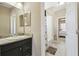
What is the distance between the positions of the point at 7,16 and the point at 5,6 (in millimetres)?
178

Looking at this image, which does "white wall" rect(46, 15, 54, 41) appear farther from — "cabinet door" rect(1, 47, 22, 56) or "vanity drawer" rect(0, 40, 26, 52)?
"cabinet door" rect(1, 47, 22, 56)

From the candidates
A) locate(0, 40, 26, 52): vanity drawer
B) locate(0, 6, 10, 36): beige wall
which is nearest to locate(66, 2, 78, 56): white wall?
locate(0, 40, 26, 52): vanity drawer

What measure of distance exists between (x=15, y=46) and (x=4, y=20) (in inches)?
20.7

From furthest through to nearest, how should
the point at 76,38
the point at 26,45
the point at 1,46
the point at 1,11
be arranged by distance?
1. the point at 26,45
2. the point at 76,38
3. the point at 1,11
4. the point at 1,46

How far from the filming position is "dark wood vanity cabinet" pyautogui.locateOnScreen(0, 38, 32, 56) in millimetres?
1848

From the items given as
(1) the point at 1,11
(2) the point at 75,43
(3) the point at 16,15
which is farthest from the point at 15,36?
(2) the point at 75,43

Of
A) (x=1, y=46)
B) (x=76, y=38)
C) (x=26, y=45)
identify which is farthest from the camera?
(x=26, y=45)

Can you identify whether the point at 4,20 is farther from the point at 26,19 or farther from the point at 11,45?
the point at 26,19

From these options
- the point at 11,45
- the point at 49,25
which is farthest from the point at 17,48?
the point at 49,25

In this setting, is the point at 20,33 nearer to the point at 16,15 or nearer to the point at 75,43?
the point at 16,15

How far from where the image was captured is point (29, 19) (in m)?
2.71

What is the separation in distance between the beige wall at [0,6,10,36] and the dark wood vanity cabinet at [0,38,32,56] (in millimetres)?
263

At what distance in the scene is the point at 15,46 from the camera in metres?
2.14

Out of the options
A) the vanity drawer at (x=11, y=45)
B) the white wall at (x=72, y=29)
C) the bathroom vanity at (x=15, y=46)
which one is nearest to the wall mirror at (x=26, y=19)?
the bathroom vanity at (x=15, y=46)
